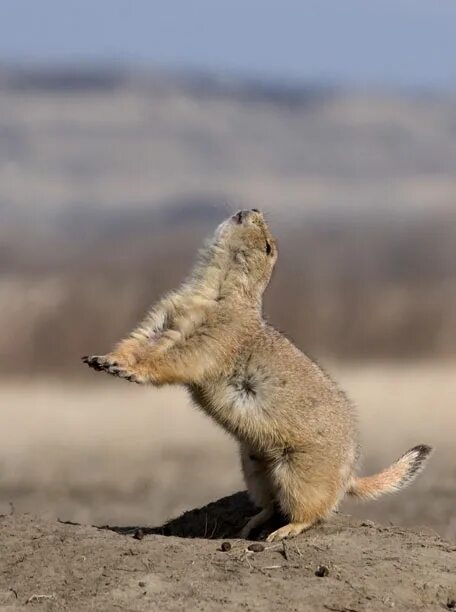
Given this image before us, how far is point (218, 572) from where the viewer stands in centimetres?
805

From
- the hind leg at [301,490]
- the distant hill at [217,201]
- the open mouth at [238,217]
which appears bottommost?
the hind leg at [301,490]

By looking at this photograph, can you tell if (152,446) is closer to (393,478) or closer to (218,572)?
(393,478)

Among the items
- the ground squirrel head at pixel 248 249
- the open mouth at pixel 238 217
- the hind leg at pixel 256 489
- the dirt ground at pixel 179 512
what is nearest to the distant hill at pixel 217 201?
the open mouth at pixel 238 217

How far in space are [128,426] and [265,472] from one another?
43.4 ft

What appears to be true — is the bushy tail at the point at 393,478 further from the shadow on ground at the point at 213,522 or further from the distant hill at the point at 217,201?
the distant hill at the point at 217,201

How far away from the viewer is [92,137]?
16200cm

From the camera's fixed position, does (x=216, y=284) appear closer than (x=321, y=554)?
No

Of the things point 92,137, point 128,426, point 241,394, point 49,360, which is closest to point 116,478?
point 128,426

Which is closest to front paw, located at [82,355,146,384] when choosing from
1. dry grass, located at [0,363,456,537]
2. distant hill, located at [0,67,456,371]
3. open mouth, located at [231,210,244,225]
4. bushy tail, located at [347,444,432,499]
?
open mouth, located at [231,210,244,225]

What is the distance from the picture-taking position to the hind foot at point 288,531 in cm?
902

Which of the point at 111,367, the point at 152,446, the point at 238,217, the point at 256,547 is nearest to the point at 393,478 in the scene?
the point at 256,547

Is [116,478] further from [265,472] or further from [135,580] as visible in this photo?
[135,580]

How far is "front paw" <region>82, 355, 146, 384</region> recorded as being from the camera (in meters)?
8.62

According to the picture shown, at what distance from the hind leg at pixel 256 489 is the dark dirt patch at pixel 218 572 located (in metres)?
0.51
